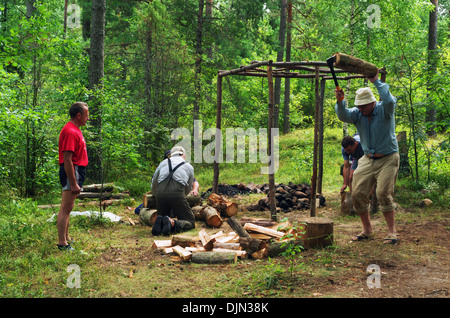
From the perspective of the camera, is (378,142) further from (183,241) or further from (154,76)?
(154,76)

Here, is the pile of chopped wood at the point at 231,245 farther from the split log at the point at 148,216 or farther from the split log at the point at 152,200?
the split log at the point at 152,200

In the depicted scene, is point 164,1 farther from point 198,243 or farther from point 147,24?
point 198,243

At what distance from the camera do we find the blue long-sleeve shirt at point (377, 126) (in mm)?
6062

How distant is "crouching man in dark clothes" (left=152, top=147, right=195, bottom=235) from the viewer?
25.1 feet

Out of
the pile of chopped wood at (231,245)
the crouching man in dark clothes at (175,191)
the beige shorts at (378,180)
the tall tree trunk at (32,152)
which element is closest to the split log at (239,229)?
the pile of chopped wood at (231,245)

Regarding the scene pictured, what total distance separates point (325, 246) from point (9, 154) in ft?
25.7

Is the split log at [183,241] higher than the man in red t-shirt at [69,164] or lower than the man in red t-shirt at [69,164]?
lower

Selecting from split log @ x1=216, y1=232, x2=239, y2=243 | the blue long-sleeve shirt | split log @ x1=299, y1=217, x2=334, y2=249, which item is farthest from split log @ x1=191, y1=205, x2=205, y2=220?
the blue long-sleeve shirt

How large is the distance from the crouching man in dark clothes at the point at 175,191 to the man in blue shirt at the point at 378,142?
3.22m

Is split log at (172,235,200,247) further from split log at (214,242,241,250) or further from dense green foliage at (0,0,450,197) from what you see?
dense green foliage at (0,0,450,197)

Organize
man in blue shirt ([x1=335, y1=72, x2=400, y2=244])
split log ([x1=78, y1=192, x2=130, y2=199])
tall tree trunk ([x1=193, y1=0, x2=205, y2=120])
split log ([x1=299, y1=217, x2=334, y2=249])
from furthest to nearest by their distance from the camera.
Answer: tall tree trunk ([x1=193, y1=0, x2=205, y2=120])
split log ([x1=78, y1=192, x2=130, y2=199])
split log ([x1=299, y1=217, x2=334, y2=249])
man in blue shirt ([x1=335, y1=72, x2=400, y2=244])

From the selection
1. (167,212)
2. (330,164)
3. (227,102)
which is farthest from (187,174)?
(227,102)

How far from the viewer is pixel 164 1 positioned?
18.3 meters
